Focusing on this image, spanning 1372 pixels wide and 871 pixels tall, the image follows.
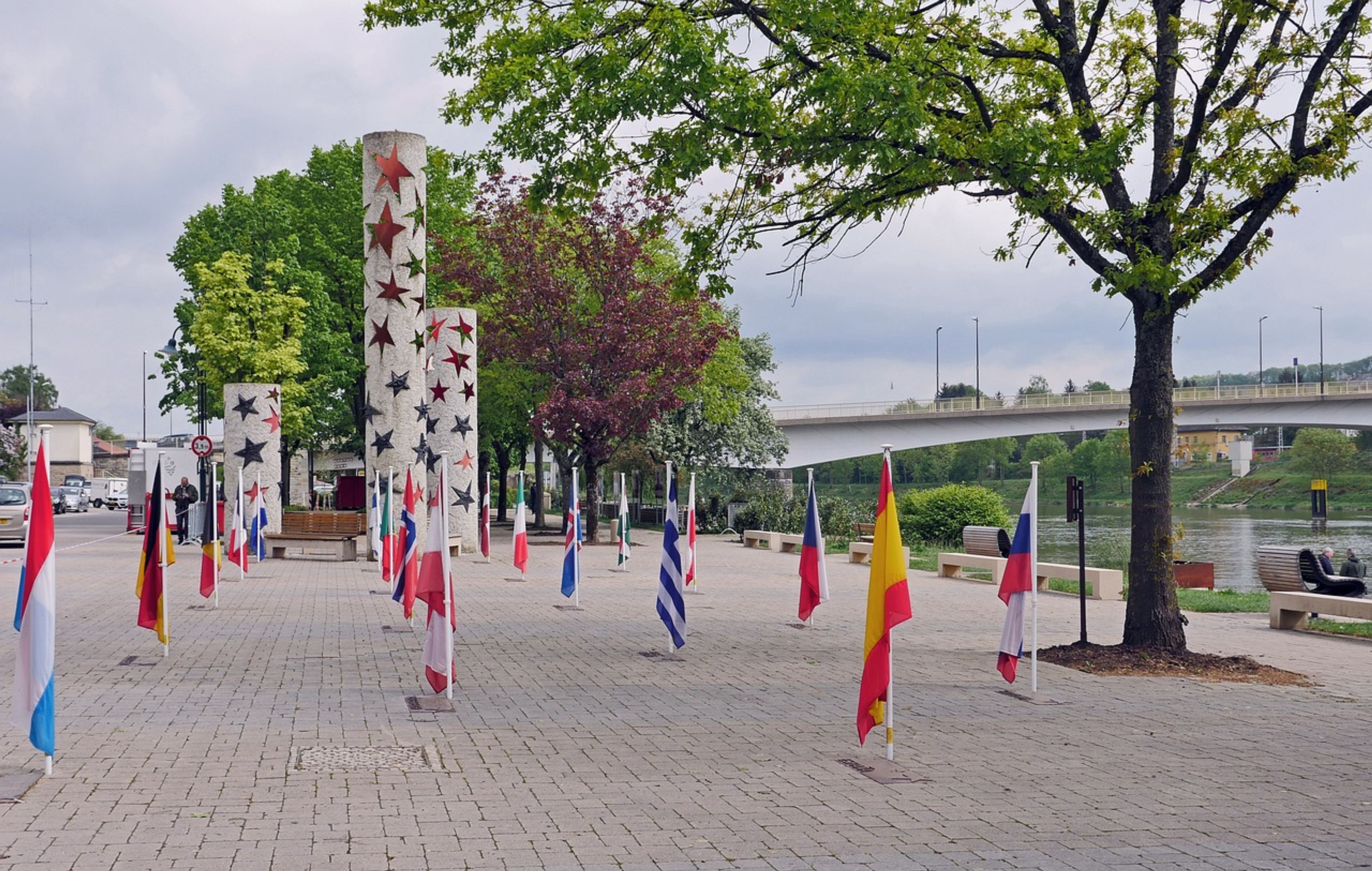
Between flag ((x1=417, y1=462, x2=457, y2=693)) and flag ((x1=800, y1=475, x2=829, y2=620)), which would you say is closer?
flag ((x1=417, y1=462, x2=457, y2=693))

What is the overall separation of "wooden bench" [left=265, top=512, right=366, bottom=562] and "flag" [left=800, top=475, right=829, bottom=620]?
1610cm

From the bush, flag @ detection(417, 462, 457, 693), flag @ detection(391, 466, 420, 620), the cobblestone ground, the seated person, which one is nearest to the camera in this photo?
the cobblestone ground

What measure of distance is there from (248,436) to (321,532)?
10.7 ft

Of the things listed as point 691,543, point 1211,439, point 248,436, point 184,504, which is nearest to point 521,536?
point 691,543

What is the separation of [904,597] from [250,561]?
23.2 m

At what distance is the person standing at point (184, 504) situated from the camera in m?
35.8

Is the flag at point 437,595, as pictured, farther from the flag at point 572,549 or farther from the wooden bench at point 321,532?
the wooden bench at point 321,532

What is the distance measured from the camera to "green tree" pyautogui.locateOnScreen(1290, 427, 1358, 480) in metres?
84.7

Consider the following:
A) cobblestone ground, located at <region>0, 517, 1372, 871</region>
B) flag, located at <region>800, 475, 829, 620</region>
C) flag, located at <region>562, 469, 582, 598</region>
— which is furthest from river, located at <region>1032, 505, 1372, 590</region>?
cobblestone ground, located at <region>0, 517, 1372, 871</region>

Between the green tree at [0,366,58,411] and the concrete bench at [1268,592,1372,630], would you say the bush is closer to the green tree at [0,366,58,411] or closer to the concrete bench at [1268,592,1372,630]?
the concrete bench at [1268,592,1372,630]

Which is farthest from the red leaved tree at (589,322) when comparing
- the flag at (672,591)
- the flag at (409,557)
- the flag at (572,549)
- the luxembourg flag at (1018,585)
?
the luxembourg flag at (1018,585)

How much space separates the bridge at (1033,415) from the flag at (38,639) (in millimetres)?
49682

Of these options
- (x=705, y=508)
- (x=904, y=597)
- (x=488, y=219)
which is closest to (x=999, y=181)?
(x=904, y=597)

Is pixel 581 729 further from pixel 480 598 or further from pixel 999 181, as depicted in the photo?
pixel 480 598
